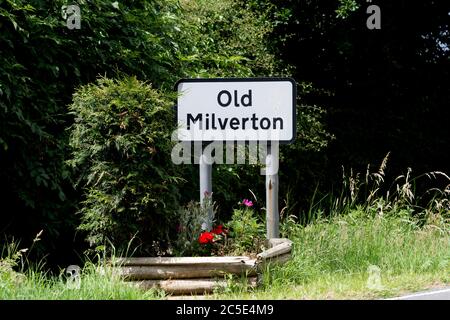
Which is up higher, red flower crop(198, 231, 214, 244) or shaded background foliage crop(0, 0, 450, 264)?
shaded background foliage crop(0, 0, 450, 264)

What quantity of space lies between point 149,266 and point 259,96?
2089 millimetres

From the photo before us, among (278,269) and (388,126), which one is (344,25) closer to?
(388,126)

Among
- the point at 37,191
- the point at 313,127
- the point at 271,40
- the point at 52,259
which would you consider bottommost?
the point at 52,259

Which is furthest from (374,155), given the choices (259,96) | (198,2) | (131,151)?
(131,151)

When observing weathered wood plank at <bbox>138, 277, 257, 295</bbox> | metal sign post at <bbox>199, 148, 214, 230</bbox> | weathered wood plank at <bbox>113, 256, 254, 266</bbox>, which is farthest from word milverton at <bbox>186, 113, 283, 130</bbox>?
weathered wood plank at <bbox>138, 277, 257, 295</bbox>

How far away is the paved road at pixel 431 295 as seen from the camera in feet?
21.7

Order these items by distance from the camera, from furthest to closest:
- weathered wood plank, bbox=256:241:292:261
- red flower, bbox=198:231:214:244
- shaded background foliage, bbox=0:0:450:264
Result: 1. shaded background foliage, bbox=0:0:450:264
2. red flower, bbox=198:231:214:244
3. weathered wood plank, bbox=256:241:292:261

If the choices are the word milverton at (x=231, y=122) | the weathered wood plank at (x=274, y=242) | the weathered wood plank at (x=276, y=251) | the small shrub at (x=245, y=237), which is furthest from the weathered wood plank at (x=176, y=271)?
the word milverton at (x=231, y=122)

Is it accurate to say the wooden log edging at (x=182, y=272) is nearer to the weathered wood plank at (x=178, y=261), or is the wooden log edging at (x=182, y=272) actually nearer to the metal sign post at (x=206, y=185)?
the weathered wood plank at (x=178, y=261)

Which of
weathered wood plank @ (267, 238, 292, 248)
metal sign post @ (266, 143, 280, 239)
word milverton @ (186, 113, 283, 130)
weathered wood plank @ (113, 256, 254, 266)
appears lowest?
weathered wood plank @ (113, 256, 254, 266)

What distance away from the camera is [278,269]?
727 cm

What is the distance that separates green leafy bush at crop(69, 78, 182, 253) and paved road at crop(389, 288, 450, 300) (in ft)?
7.42

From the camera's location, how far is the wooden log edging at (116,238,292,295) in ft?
22.0

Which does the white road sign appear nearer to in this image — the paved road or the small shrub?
the small shrub
